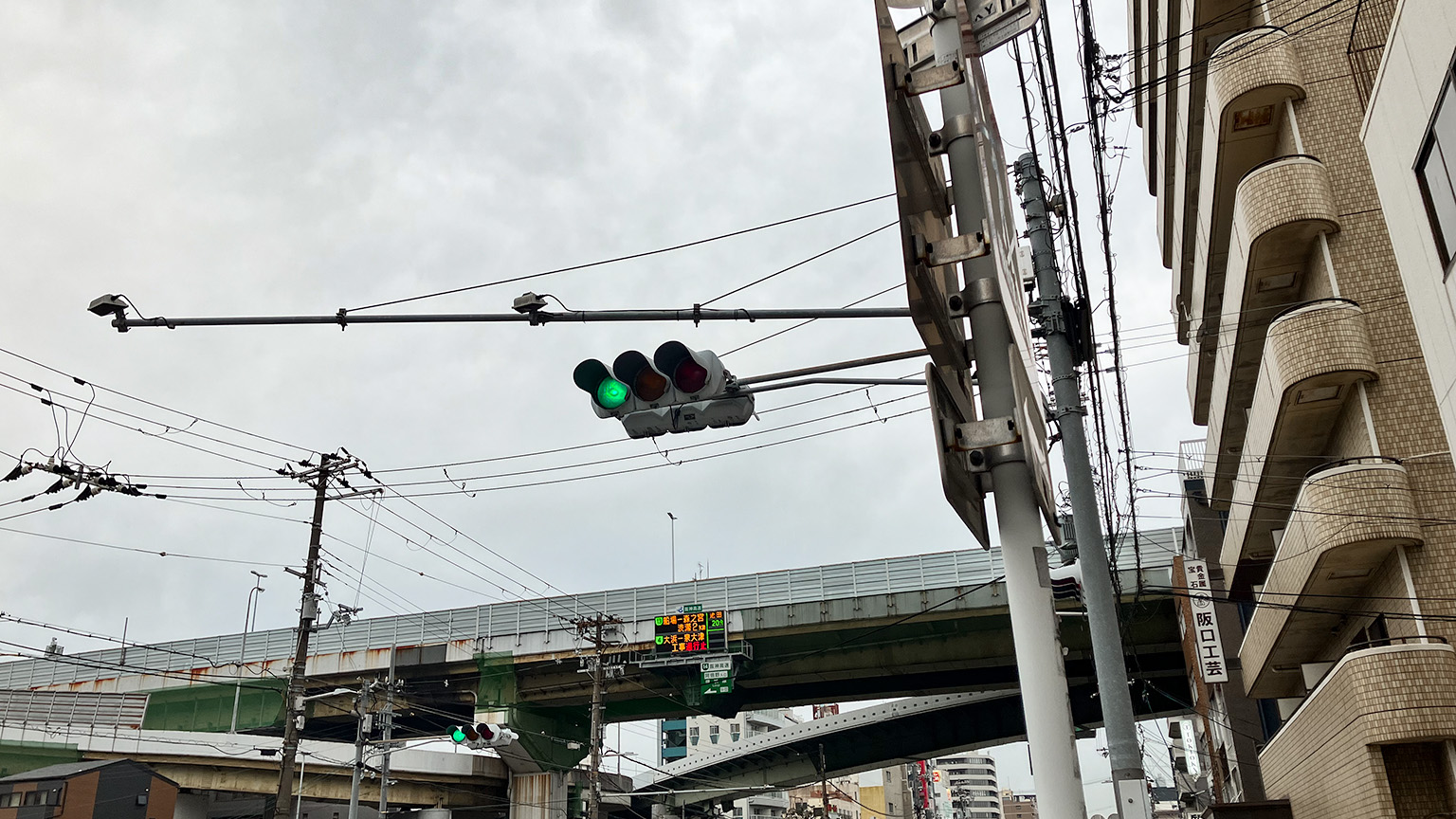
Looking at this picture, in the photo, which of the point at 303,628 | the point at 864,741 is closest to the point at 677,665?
the point at 864,741

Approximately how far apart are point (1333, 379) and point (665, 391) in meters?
15.7

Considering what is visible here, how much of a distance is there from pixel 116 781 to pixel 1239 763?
44.9 metres

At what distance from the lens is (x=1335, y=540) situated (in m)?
17.3

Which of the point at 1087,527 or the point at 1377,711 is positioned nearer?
the point at 1087,527

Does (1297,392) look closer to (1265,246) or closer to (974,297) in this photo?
(1265,246)

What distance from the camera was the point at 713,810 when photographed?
302 ft

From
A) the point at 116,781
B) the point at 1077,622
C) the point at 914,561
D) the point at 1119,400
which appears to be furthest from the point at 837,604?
the point at 116,781

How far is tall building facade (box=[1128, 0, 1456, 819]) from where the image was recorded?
51.8ft

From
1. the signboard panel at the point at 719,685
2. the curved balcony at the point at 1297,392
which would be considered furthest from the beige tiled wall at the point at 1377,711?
the signboard panel at the point at 719,685

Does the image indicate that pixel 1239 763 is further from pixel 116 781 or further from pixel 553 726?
pixel 116 781

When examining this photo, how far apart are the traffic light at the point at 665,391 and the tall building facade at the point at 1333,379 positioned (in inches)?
359

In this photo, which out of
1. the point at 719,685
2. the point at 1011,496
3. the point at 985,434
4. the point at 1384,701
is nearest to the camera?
the point at 985,434

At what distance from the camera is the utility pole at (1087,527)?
31.7ft

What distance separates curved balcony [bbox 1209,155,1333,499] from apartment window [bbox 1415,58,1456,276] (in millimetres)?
7026
